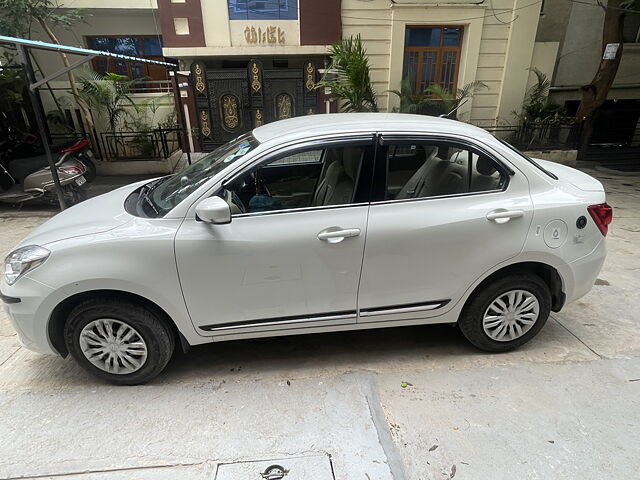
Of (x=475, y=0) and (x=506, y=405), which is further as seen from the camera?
(x=475, y=0)

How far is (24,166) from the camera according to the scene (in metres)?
6.76

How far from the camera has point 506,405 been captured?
99.3 inches

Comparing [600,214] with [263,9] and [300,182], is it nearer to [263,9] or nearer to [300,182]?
[300,182]

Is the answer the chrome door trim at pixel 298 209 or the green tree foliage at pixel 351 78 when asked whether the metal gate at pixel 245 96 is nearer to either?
the green tree foliage at pixel 351 78

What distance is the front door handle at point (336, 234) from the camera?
2469 mm

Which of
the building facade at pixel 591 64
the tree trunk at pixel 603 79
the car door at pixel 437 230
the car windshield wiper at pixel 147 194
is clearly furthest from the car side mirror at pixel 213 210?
the building facade at pixel 591 64

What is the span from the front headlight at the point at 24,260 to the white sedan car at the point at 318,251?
0.04ft

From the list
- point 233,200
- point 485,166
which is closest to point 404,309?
point 485,166

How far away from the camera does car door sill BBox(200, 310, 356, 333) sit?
2641 mm

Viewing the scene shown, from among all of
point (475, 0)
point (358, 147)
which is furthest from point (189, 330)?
point (475, 0)

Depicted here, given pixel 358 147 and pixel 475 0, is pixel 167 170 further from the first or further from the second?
pixel 475 0

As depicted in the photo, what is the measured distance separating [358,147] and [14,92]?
946 centimetres

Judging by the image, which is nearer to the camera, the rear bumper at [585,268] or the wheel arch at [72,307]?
the wheel arch at [72,307]

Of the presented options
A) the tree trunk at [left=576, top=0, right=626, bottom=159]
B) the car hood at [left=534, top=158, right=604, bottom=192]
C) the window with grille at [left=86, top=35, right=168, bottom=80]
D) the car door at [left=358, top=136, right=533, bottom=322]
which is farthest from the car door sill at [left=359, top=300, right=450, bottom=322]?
the window with grille at [left=86, top=35, right=168, bottom=80]
